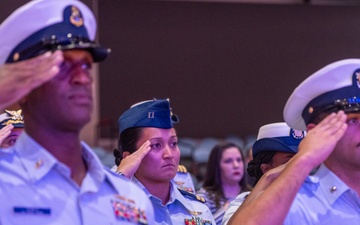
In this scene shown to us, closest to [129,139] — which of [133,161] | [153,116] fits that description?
[153,116]

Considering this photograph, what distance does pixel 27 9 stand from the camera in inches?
74.2

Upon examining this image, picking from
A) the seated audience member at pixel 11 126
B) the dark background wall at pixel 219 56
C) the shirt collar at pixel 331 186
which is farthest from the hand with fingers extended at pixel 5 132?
the dark background wall at pixel 219 56

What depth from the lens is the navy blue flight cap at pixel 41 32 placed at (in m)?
1.89

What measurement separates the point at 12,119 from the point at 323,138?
1.59 m

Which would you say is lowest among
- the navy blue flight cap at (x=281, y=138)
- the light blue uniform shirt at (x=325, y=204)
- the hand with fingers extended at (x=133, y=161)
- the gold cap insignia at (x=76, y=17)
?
the light blue uniform shirt at (x=325, y=204)

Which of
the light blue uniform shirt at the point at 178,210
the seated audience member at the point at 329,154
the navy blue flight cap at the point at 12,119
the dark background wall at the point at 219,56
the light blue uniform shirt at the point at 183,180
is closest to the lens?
the seated audience member at the point at 329,154

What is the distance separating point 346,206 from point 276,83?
9.34 meters

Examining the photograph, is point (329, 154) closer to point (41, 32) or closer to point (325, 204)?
point (325, 204)

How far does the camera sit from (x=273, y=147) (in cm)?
332

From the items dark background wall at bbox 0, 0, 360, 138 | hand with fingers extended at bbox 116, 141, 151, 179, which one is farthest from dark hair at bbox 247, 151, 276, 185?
dark background wall at bbox 0, 0, 360, 138

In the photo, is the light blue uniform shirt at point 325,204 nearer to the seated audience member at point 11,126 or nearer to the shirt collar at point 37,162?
the shirt collar at point 37,162

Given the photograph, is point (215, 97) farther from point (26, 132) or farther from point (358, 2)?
point (26, 132)

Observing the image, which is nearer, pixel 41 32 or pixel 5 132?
pixel 41 32

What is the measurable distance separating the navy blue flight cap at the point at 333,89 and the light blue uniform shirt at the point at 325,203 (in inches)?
7.9
